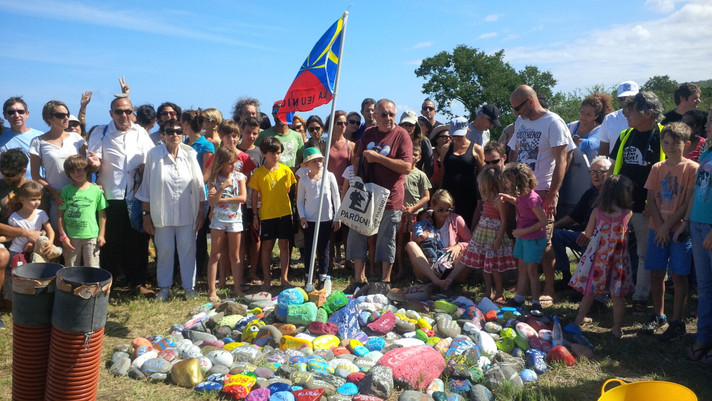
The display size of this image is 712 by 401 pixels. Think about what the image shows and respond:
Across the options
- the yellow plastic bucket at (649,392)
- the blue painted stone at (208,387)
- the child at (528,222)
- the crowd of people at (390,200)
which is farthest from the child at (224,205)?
the yellow plastic bucket at (649,392)

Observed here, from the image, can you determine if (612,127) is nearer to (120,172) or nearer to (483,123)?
(483,123)

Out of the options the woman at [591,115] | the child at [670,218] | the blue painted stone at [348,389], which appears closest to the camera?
the blue painted stone at [348,389]

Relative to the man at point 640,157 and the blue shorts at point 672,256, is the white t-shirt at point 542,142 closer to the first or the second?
the man at point 640,157

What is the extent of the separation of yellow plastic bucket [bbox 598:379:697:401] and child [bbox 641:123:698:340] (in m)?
→ 2.27

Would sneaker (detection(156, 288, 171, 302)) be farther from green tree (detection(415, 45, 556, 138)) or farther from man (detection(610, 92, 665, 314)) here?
green tree (detection(415, 45, 556, 138))

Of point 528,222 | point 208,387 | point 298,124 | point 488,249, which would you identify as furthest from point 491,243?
point 208,387

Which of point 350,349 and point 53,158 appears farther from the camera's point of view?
point 53,158

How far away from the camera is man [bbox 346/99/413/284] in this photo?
6328 mm

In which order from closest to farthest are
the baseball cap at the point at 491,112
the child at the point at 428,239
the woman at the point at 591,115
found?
the child at the point at 428,239, the woman at the point at 591,115, the baseball cap at the point at 491,112

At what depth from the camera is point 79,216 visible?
20.1 feet

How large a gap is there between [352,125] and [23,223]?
4.42 metres

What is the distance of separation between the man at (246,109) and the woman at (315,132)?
0.79 metres

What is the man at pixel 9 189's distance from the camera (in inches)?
231

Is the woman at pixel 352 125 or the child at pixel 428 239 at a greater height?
the woman at pixel 352 125
